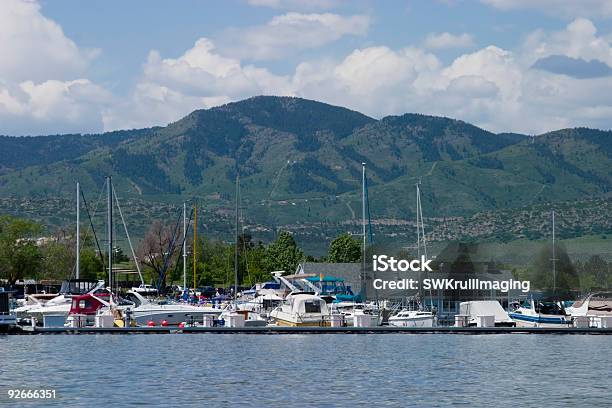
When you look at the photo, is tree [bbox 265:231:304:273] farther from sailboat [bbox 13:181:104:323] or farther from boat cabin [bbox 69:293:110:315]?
boat cabin [bbox 69:293:110:315]

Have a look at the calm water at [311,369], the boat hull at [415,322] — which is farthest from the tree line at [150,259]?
the calm water at [311,369]

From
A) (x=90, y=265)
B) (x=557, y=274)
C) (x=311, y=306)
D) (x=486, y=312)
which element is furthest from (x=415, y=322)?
(x=90, y=265)

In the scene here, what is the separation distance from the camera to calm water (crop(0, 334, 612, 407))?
48.0 metres

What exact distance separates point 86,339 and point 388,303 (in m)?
34.5

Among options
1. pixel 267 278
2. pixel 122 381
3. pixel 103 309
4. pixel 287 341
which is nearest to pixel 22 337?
pixel 103 309

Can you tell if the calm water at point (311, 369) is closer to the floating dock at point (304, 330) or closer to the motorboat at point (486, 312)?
the floating dock at point (304, 330)

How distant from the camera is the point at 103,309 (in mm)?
89688

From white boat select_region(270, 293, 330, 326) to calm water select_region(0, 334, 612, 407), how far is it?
10.1 feet

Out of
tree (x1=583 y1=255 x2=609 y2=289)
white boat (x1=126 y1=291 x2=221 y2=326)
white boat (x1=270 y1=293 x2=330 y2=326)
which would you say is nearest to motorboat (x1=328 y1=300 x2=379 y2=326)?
white boat (x1=270 y1=293 x2=330 y2=326)

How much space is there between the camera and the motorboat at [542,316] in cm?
8675

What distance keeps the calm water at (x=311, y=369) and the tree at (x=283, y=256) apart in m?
96.8

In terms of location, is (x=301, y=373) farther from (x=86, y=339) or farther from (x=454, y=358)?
(x=86, y=339)

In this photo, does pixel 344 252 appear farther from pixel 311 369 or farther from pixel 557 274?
pixel 311 369

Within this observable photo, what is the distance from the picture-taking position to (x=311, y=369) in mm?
59125
